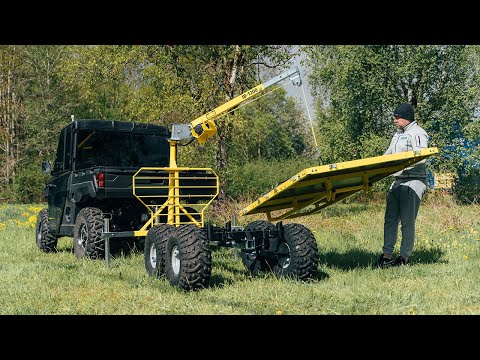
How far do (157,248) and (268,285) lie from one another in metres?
1.41

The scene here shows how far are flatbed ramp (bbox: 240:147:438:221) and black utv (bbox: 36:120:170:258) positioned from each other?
2.52 meters

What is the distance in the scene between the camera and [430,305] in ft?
19.8

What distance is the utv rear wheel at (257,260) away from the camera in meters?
8.08

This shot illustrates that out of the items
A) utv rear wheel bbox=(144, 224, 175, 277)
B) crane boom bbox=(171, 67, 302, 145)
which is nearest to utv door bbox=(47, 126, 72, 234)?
crane boom bbox=(171, 67, 302, 145)

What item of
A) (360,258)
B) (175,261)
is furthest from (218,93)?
(175,261)

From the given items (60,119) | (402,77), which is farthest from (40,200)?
(402,77)

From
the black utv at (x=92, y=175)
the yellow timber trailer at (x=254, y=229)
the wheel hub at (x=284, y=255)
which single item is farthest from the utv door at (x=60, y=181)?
the wheel hub at (x=284, y=255)

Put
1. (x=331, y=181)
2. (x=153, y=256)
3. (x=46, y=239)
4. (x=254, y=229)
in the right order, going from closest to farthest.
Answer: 1. (x=331, y=181)
2. (x=153, y=256)
3. (x=254, y=229)
4. (x=46, y=239)

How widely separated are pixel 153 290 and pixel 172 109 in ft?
34.8

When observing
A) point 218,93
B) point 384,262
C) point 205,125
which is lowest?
point 384,262

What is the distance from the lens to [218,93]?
1780 cm

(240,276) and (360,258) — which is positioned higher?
(360,258)

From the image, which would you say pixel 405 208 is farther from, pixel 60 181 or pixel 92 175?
pixel 60 181

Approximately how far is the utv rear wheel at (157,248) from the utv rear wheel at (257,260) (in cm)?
107
